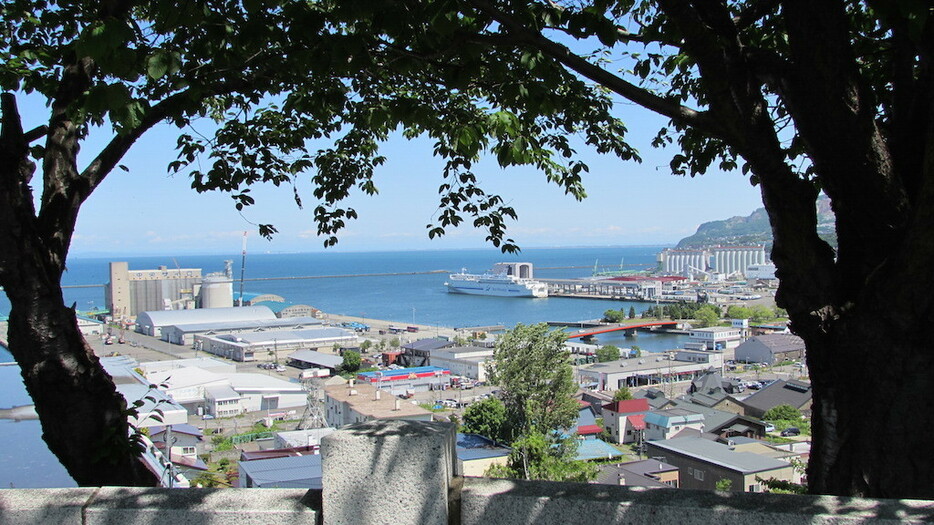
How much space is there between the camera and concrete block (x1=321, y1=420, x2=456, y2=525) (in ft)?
4.52

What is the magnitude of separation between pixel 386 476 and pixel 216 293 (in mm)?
55542

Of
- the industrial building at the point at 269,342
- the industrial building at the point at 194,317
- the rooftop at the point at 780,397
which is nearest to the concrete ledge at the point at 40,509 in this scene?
the rooftop at the point at 780,397

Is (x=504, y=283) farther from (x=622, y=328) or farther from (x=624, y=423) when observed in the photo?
(x=624, y=423)

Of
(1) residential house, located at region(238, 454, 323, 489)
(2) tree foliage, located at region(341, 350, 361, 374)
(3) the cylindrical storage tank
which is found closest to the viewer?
(1) residential house, located at region(238, 454, 323, 489)

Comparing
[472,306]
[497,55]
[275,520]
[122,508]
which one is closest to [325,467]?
[275,520]

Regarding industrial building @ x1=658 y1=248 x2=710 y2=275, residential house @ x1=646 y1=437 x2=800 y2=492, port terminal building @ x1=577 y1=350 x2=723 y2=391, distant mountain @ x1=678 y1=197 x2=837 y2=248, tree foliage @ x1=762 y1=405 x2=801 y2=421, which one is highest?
distant mountain @ x1=678 y1=197 x2=837 y2=248

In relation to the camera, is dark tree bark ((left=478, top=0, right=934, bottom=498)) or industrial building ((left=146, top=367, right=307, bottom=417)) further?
industrial building ((left=146, top=367, right=307, bottom=417))

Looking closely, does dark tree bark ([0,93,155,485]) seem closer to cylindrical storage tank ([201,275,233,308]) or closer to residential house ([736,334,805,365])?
residential house ([736,334,805,365])

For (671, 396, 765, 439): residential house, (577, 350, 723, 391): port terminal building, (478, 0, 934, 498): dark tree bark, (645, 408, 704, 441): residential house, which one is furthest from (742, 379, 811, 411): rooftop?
(478, 0, 934, 498): dark tree bark

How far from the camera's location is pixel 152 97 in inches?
112

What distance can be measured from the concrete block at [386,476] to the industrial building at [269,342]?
31.8 m

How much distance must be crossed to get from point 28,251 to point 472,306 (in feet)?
199

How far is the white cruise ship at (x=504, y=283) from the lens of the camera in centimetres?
6756

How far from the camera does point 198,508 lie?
4.69 feet
